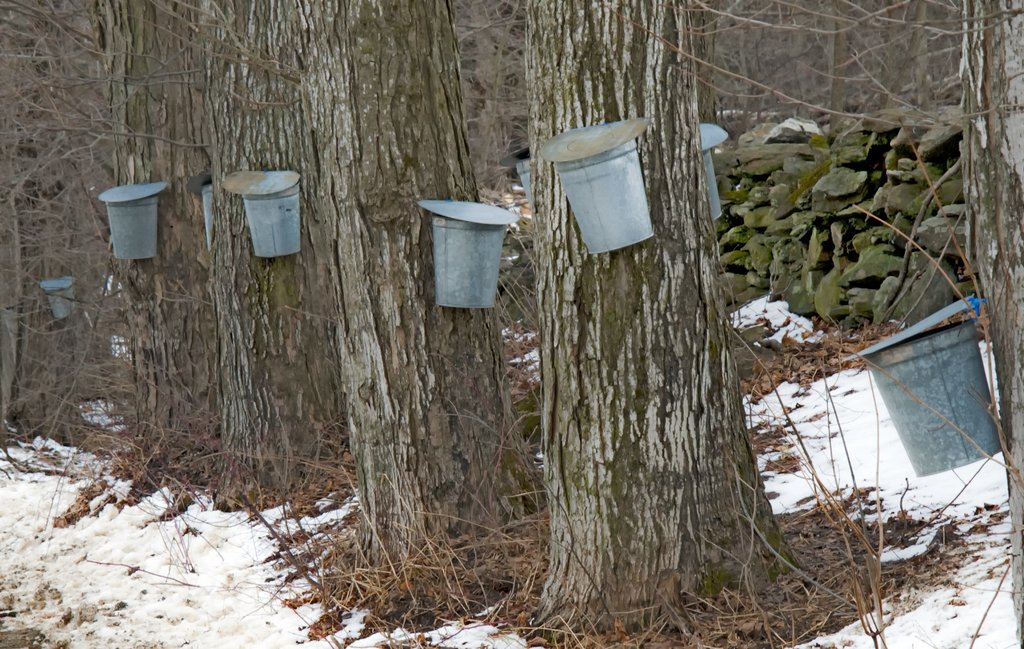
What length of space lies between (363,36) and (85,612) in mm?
2872

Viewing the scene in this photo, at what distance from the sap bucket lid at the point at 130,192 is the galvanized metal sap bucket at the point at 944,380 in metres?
4.71

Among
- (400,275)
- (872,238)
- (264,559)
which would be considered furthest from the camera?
(872,238)

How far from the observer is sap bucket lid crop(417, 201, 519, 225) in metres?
3.82

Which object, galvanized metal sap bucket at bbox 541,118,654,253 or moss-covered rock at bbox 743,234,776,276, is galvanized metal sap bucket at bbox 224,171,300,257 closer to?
galvanized metal sap bucket at bbox 541,118,654,253

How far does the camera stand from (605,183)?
119 inches

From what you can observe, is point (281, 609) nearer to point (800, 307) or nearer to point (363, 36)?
point (363, 36)

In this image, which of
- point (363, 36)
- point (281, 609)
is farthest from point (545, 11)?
point (281, 609)

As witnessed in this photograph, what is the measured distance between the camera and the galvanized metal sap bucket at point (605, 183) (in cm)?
300

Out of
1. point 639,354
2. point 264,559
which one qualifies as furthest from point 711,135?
point 264,559

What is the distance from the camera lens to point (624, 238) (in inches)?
122

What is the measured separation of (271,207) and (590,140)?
256 cm

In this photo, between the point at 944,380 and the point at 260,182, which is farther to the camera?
the point at 260,182

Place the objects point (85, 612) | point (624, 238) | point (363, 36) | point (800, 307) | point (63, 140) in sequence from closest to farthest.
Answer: point (624, 238) < point (363, 36) < point (85, 612) < point (800, 307) < point (63, 140)

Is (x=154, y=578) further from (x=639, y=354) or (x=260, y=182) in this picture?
A: (x=639, y=354)
